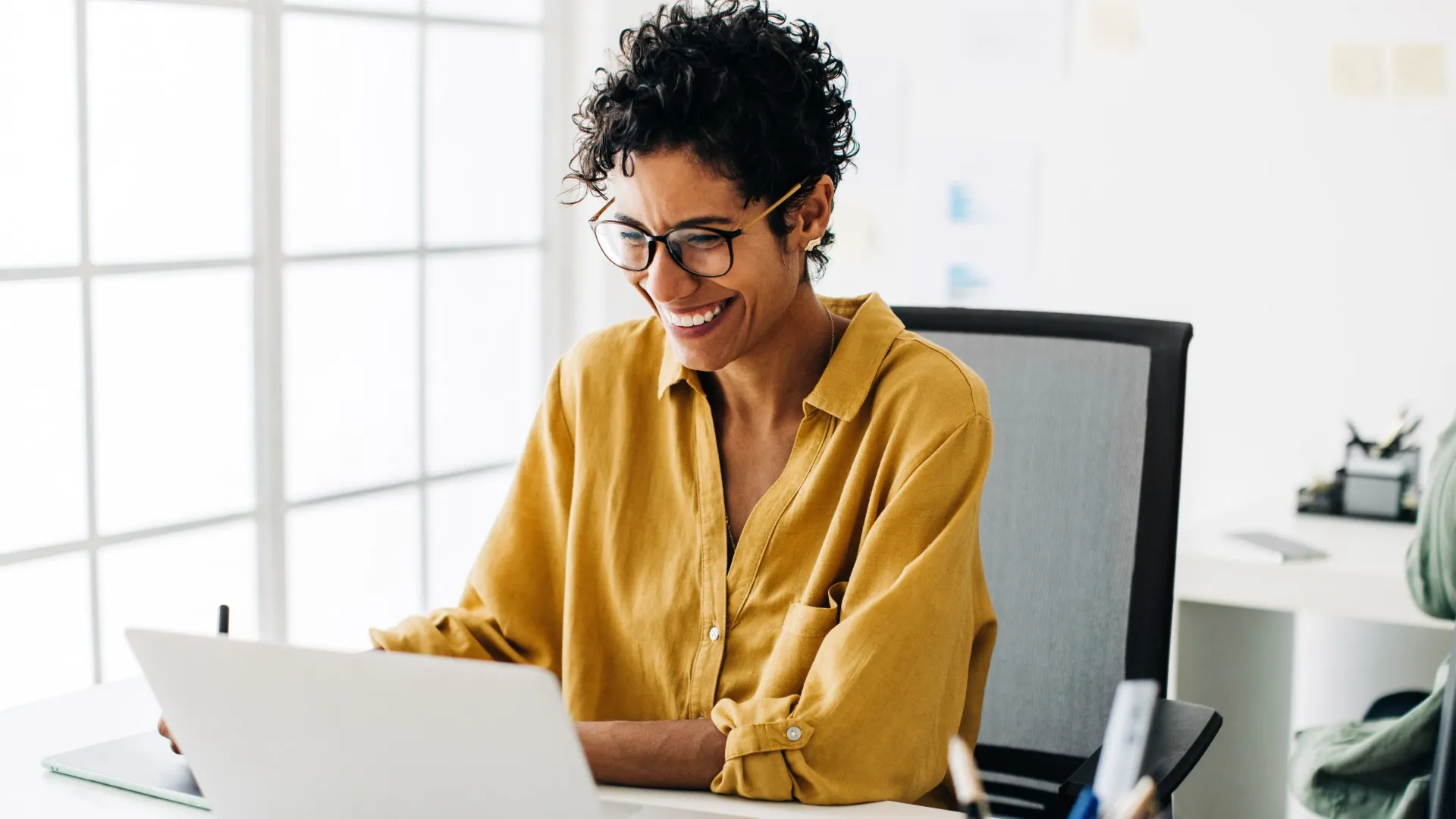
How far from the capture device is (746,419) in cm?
155

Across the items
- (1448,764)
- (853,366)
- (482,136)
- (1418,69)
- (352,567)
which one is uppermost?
(1418,69)

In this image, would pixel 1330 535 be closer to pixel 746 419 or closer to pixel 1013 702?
pixel 1013 702

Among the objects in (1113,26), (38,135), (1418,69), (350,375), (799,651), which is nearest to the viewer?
(799,651)

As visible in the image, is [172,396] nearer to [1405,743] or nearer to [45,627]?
[45,627]

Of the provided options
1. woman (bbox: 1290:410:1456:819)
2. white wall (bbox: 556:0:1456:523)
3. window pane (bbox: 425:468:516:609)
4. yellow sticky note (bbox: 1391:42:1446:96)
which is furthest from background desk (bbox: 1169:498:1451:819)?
window pane (bbox: 425:468:516:609)

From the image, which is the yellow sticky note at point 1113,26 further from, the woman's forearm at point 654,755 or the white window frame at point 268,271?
the woman's forearm at point 654,755

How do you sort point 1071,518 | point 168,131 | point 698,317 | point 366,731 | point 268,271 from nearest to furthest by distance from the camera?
point 366,731
point 698,317
point 1071,518
point 168,131
point 268,271

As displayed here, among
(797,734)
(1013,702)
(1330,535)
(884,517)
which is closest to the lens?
(797,734)

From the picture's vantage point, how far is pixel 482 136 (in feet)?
10.2

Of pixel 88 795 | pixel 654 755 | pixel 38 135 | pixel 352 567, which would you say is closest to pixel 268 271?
pixel 38 135

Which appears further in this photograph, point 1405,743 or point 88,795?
point 1405,743

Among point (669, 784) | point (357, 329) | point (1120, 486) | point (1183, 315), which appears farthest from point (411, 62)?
point (669, 784)

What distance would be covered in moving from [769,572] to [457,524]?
1.79 m

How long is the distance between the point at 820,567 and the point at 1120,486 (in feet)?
1.33
